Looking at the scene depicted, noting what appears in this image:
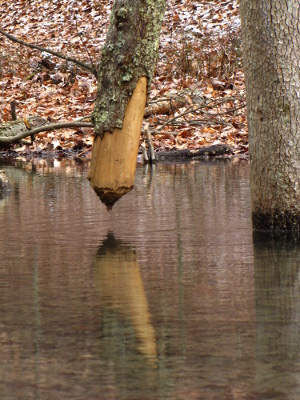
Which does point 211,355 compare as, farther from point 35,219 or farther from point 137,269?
point 35,219

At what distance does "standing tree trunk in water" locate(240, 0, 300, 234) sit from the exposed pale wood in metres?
0.83

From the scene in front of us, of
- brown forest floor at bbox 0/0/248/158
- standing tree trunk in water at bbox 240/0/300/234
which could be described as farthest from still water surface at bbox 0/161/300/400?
brown forest floor at bbox 0/0/248/158

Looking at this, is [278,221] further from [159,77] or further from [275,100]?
[159,77]

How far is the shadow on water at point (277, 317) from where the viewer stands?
3.39m

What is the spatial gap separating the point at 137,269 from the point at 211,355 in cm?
197

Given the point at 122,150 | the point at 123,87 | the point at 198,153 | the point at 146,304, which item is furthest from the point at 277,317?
the point at 198,153

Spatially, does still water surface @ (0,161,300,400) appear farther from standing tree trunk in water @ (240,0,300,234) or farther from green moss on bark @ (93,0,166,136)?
green moss on bark @ (93,0,166,136)

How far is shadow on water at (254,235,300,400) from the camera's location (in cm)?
339

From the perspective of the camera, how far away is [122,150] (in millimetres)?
6531

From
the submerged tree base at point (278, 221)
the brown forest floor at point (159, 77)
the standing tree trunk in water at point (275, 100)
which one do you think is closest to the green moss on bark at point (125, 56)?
the standing tree trunk in water at point (275, 100)

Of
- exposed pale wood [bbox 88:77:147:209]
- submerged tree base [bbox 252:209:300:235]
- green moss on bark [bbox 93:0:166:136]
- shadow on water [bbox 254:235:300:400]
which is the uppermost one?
green moss on bark [bbox 93:0:166:136]

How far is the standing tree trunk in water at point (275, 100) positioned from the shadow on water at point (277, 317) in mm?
340

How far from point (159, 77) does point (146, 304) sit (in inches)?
549

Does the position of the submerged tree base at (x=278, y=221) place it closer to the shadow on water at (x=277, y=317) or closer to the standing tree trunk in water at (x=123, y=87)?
the shadow on water at (x=277, y=317)
